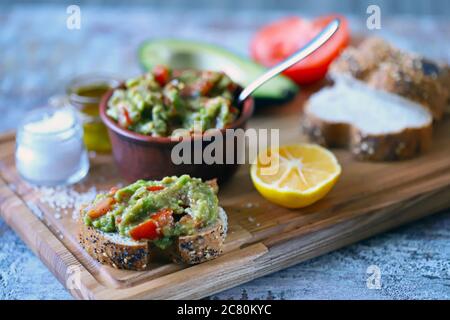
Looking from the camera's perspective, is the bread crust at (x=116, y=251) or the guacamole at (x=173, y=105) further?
the guacamole at (x=173, y=105)

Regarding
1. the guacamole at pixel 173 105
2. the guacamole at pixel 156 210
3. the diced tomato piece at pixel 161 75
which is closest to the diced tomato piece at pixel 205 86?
the guacamole at pixel 173 105

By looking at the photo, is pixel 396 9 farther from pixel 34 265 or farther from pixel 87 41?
pixel 34 265

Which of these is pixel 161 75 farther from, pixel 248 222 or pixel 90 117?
pixel 248 222

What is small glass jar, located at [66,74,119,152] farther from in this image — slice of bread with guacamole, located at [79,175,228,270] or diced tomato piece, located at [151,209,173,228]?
diced tomato piece, located at [151,209,173,228]

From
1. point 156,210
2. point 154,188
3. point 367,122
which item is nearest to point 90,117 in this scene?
point 154,188

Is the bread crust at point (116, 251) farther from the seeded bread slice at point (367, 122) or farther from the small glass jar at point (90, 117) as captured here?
the seeded bread slice at point (367, 122)

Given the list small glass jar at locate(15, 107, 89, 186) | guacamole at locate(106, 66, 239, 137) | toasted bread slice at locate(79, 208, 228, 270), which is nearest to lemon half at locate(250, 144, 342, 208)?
guacamole at locate(106, 66, 239, 137)

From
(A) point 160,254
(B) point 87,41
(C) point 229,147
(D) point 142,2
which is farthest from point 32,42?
(A) point 160,254
